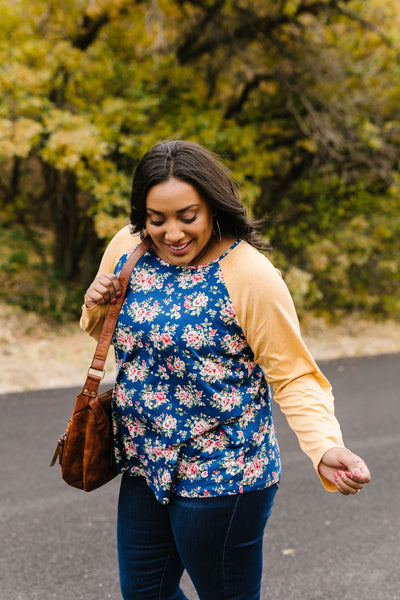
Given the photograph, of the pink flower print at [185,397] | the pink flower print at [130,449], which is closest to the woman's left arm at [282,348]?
the pink flower print at [185,397]

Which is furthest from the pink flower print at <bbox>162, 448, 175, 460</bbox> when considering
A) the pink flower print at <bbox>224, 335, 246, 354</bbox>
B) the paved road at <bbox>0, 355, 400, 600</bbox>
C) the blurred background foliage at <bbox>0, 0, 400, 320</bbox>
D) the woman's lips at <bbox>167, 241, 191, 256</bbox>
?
the blurred background foliage at <bbox>0, 0, 400, 320</bbox>

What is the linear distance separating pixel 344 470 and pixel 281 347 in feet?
1.16

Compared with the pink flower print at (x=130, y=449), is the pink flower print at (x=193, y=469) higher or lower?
higher

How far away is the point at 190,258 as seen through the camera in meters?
1.65

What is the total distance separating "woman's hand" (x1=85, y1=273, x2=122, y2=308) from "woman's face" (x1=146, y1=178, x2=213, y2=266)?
0.18 meters

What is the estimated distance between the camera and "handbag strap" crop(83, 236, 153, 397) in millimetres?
1715

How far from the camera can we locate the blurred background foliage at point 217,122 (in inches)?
276

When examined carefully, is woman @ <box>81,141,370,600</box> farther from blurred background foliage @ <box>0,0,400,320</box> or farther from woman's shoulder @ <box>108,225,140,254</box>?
blurred background foliage @ <box>0,0,400,320</box>

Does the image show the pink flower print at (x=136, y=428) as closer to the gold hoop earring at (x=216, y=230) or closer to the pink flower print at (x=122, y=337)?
the pink flower print at (x=122, y=337)

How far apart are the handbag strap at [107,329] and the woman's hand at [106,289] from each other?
0.02 meters

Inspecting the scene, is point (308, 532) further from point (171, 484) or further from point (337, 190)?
point (337, 190)

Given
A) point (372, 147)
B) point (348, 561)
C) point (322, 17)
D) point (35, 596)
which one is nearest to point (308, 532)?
point (348, 561)

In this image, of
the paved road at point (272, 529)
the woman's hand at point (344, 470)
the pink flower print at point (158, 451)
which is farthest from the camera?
the paved road at point (272, 529)

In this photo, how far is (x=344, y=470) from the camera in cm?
147
